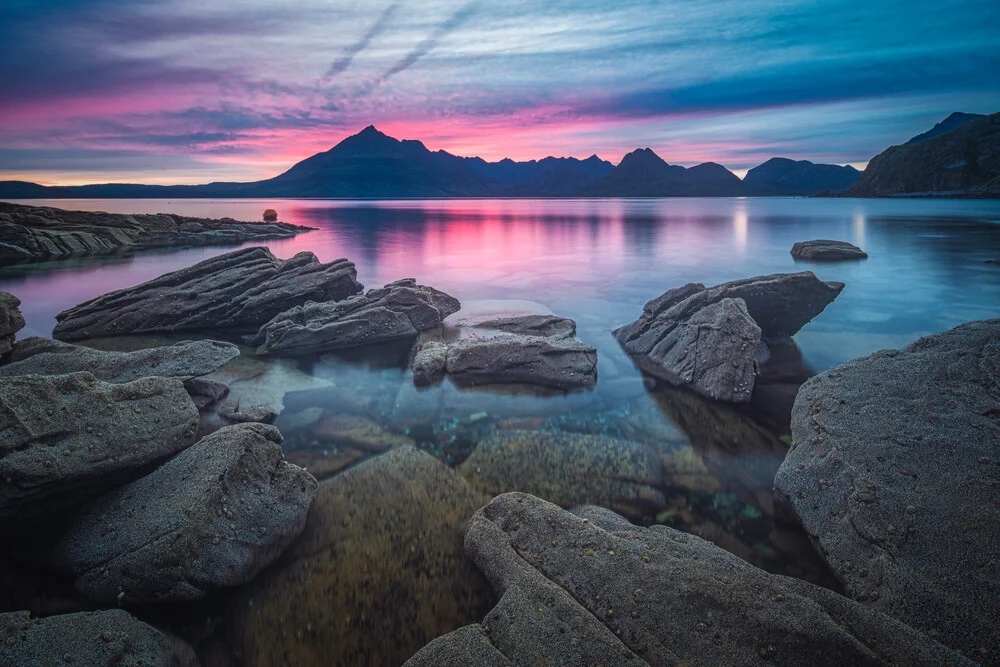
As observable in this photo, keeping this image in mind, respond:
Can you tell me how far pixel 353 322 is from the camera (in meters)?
15.4

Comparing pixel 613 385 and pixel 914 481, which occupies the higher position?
pixel 914 481

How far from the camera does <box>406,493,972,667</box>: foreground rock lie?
421 centimetres

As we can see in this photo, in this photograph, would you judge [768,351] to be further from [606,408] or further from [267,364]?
[267,364]

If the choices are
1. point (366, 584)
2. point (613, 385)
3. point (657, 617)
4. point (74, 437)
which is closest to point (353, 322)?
point (613, 385)

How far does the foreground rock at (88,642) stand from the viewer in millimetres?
4180

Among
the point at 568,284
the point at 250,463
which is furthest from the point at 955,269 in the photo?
the point at 250,463

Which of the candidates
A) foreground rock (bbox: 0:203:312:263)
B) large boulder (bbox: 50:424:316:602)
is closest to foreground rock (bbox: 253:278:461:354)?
large boulder (bbox: 50:424:316:602)

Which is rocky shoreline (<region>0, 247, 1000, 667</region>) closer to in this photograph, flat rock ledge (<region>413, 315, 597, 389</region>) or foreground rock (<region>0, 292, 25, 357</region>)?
flat rock ledge (<region>413, 315, 597, 389</region>)

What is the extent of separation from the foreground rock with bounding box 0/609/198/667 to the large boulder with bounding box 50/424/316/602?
61cm

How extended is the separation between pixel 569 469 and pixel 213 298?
14.9 meters

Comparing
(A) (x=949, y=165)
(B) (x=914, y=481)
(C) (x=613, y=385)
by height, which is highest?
(A) (x=949, y=165)

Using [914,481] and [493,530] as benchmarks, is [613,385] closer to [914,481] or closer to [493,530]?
[914,481]

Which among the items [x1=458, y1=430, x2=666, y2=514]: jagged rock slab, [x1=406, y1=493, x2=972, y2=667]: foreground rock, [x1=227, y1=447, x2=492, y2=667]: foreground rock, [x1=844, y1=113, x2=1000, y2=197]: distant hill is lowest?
[x1=227, y1=447, x2=492, y2=667]: foreground rock

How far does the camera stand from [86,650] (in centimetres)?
433
